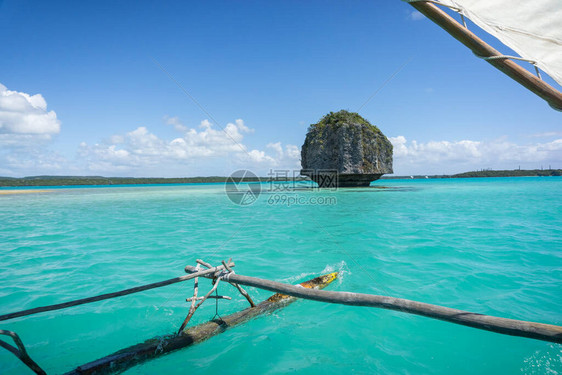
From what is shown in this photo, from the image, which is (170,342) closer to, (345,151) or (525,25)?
(525,25)

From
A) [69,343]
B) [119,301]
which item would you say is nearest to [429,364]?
[69,343]

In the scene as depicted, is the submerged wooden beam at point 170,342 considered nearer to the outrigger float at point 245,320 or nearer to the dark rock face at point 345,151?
the outrigger float at point 245,320

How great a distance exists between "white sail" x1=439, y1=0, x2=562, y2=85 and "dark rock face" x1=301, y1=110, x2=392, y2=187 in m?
35.3

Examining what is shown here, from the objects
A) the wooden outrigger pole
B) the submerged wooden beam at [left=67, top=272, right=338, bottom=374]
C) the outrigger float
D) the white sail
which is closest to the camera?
the wooden outrigger pole

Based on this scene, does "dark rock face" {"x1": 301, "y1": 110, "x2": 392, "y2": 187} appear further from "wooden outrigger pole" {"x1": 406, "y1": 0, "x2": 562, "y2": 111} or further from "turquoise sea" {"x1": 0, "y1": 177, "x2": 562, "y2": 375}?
"wooden outrigger pole" {"x1": 406, "y1": 0, "x2": 562, "y2": 111}

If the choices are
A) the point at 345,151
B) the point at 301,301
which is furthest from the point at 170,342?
the point at 345,151

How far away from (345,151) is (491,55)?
1401 inches

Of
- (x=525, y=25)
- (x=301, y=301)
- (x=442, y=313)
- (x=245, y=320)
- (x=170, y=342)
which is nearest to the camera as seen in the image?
(x=525, y=25)

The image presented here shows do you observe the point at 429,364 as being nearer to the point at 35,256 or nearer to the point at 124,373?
the point at 124,373

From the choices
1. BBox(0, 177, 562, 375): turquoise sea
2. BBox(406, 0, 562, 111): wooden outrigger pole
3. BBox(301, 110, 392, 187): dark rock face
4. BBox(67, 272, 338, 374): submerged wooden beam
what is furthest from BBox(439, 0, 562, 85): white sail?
BBox(301, 110, 392, 187): dark rock face

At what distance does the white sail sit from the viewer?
162cm

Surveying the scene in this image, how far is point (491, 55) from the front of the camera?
1.53 metres

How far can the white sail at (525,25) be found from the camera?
162 centimetres

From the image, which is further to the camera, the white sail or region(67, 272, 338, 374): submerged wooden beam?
region(67, 272, 338, 374): submerged wooden beam
